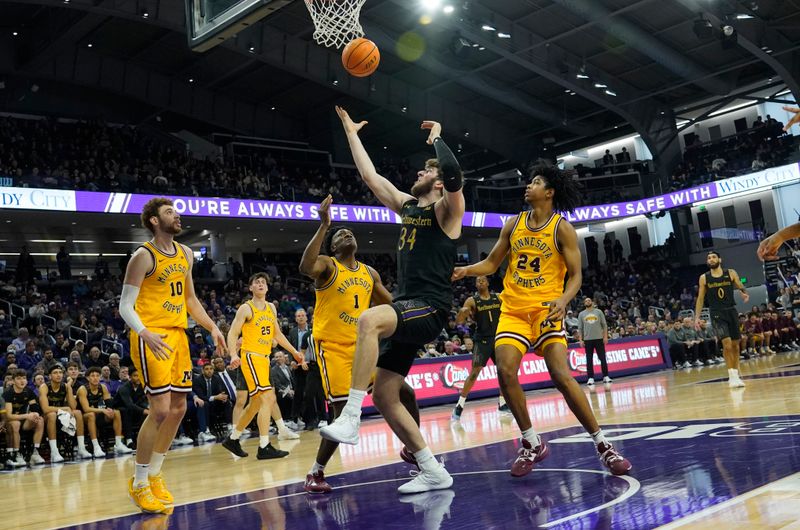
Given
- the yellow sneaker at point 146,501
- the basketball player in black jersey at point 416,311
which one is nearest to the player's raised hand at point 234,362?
the yellow sneaker at point 146,501

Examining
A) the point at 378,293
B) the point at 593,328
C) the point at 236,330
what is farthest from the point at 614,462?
the point at 593,328

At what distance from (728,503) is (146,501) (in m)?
3.48

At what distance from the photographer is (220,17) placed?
8641 mm

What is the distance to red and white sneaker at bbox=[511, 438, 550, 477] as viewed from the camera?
15.4 feet

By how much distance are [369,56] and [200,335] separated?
1038cm

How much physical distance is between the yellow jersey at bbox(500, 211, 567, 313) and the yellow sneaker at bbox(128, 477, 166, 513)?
2.67 meters

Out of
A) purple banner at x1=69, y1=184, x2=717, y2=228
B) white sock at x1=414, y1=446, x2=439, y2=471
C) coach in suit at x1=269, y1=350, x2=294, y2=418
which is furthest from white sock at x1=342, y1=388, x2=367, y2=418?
purple banner at x1=69, y1=184, x2=717, y2=228

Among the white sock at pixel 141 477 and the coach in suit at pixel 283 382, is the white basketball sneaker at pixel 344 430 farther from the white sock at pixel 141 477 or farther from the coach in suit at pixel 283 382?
the coach in suit at pixel 283 382

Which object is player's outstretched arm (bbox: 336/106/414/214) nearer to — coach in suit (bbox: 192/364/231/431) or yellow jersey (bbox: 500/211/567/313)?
yellow jersey (bbox: 500/211/567/313)

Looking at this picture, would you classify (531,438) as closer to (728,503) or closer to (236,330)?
(728,503)

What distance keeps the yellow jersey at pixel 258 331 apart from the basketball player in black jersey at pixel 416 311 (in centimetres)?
441

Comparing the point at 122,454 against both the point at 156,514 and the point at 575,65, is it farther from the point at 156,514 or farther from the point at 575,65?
the point at 575,65

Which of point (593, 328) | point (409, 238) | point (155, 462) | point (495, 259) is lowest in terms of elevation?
point (155, 462)

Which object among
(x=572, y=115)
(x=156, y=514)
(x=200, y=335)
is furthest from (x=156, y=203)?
(x=572, y=115)
